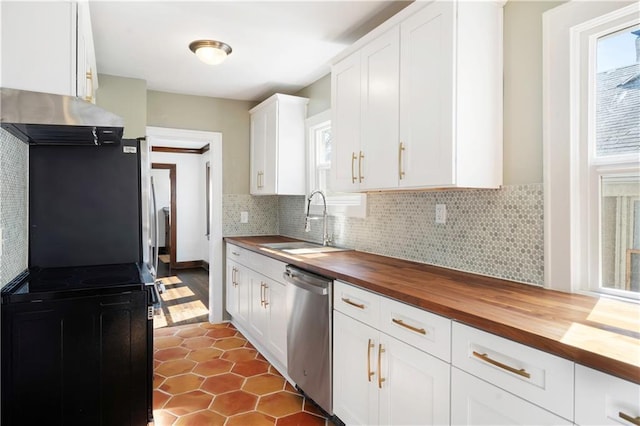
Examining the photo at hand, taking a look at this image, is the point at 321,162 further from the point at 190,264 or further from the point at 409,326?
the point at 190,264

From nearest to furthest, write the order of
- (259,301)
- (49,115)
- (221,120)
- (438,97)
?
(49,115) < (438,97) < (259,301) < (221,120)

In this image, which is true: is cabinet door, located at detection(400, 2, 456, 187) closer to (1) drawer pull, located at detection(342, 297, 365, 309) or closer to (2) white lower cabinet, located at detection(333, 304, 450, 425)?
(1) drawer pull, located at detection(342, 297, 365, 309)

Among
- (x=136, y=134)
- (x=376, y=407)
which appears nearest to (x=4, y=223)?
(x=136, y=134)

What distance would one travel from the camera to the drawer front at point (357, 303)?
1728mm

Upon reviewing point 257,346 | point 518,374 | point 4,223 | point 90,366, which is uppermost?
point 4,223

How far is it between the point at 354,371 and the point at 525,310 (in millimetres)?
924

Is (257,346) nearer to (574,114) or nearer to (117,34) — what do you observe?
(117,34)

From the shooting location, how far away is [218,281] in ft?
Answer: 13.5

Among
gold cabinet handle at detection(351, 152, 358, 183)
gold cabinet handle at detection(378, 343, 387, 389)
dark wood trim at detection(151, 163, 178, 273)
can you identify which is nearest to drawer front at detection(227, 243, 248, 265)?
gold cabinet handle at detection(351, 152, 358, 183)

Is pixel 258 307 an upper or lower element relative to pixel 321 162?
lower

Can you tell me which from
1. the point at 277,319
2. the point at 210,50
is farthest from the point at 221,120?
the point at 277,319

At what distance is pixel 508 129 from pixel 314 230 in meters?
2.14

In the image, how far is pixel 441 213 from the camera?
7.07ft

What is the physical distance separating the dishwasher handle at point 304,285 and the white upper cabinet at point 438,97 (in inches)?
26.6
